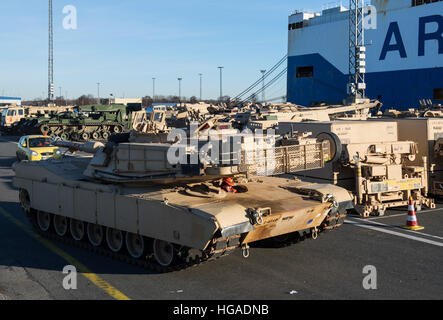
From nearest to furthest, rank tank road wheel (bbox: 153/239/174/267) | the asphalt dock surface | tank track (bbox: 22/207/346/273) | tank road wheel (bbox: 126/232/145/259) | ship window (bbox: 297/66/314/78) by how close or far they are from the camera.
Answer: the asphalt dock surface → tank track (bbox: 22/207/346/273) → tank road wheel (bbox: 153/239/174/267) → tank road wheel (bbox: 126/232/145/259) → ship window (bbox: 297/66/314/78)

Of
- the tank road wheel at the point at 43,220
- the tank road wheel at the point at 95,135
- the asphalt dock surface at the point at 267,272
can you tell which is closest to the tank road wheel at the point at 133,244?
the asphalt dock surface at the point at 267,272

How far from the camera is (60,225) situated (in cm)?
1173

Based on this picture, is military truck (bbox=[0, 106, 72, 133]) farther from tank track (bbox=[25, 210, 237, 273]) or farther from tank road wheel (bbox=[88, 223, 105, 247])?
tank road wheel (bbox=[88, 223, 105, 247])

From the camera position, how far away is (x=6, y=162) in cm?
2717

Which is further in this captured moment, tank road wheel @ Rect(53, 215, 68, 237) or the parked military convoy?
tank road wheel @ Rect(53, 215, 68, 237)

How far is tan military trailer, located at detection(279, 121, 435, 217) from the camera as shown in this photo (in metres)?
13.5

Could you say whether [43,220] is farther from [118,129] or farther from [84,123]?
[118,129]

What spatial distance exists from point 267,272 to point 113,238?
125 inches

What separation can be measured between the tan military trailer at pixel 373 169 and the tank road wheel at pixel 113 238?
586cm

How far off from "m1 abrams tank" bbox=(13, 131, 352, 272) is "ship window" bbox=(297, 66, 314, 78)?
39.8m

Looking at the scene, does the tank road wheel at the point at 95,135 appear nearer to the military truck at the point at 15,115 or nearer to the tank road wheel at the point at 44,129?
the tank road wheel at the point at 44,129

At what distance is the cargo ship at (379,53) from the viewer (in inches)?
1471

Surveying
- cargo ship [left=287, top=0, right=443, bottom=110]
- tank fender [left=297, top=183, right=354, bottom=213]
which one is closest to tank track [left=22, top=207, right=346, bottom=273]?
tank fender [left=297, top=183, right=354, bottom=213]

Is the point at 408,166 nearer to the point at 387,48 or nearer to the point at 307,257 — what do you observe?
the point at 307,257
